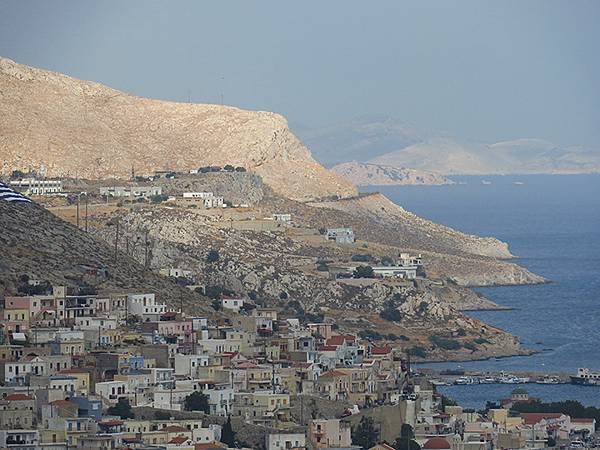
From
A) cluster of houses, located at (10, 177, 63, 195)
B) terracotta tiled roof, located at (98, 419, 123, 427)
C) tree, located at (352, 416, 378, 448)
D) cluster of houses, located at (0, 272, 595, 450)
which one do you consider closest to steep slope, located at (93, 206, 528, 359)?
cluster of houses, located at (10, 177, 63, 195)

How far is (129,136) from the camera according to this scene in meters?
146

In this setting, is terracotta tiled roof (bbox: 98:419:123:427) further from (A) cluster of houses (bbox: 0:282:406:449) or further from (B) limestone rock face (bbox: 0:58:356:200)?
(B) limestone rock face (bbox: 0:58:356:200)

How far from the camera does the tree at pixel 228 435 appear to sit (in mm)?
53950

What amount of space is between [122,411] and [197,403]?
2.28 m

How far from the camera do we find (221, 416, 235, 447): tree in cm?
5395

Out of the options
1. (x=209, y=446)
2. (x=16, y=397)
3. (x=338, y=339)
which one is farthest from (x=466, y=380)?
(x=209, y=446)

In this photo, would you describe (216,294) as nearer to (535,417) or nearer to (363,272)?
(535,417)

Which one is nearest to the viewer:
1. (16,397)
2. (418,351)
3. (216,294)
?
(16,397)

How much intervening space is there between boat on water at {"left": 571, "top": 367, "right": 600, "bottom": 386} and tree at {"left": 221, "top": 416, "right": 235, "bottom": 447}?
2733 centimetres

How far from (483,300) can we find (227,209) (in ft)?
38.6

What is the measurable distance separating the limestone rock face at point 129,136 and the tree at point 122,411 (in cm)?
7352

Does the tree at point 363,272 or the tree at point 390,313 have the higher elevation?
the tree at point 363,272

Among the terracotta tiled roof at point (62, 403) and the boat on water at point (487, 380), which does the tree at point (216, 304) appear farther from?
the terracotta tiled roof at point (62, 403)

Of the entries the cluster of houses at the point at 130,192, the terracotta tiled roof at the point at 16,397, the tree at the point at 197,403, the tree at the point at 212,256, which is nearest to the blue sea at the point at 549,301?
the tree at the point at 212,256
